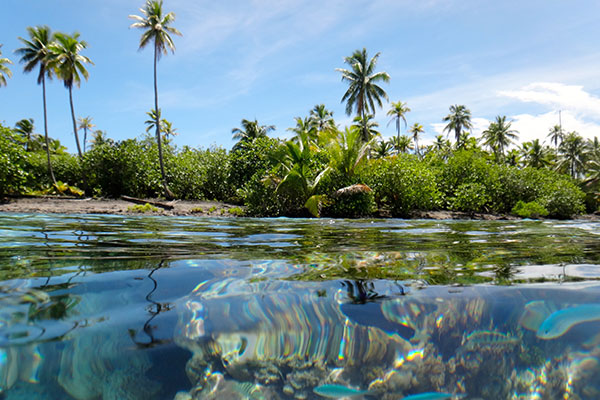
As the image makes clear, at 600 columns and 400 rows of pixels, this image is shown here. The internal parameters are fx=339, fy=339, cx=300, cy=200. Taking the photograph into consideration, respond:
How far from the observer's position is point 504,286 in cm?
165

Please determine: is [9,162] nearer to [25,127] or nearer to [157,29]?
[157,29]

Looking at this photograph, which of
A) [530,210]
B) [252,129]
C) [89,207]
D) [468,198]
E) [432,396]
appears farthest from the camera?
[252,129]

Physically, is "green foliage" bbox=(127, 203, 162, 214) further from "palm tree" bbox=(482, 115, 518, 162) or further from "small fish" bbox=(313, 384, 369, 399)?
"palm tree" bbox=(482, 115, 518, 162)

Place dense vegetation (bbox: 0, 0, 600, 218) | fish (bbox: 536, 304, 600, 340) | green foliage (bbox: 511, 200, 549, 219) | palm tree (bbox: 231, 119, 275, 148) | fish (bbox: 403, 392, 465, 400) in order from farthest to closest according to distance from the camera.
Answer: palm tree (bbox: 231, 119, 275, 148)
green foliage (bbox: 511, 200, 549, 219)
dense vegetation (bbox: 0, 0, 600, 218)
fish (bbox: 536, 304, 600, 340)
fish (bbox: 403, 392, 465, 400)

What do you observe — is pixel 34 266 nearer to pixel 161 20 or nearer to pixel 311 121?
pixel 161 20

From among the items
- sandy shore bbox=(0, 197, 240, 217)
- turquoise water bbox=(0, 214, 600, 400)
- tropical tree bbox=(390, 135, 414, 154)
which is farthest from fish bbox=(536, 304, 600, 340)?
tropical tree bbox=(390, 135, 414, 154)

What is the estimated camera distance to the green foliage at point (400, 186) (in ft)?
56.2

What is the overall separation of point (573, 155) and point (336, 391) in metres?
55.1

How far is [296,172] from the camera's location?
48.0 ft

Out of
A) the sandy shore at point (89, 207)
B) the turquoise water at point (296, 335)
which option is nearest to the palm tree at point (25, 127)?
the sandy shore at point (89, 207)

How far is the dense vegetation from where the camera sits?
15.6 meters

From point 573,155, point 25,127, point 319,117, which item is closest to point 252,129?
point 319,117

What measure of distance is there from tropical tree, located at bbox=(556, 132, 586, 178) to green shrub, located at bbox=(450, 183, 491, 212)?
3254 cm

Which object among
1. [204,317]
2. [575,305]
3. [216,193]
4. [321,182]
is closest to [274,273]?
[204,317]
